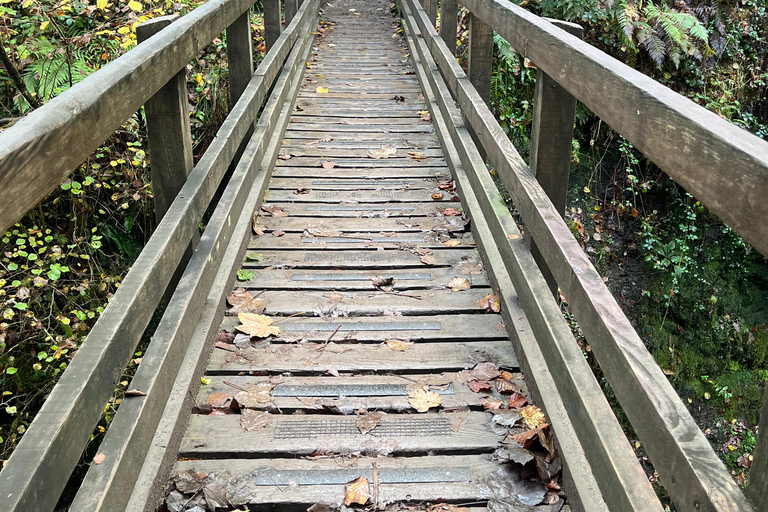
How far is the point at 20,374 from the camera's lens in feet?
16.0

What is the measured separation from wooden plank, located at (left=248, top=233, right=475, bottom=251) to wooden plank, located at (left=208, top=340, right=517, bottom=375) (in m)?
1.14

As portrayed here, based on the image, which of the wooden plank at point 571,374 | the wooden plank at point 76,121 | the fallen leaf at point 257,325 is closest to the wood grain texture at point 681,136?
the wooden plank at point 571,374

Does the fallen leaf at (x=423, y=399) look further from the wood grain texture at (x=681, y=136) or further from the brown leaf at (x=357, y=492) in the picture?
the wood grain texture at (x=681, y=136)

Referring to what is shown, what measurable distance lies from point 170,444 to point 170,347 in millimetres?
350

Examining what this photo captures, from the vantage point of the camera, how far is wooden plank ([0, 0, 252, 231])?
4.40ft

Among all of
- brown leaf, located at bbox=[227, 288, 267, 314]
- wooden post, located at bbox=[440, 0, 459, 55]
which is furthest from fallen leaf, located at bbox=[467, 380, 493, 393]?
wooden post, located at bbox=[440, 0, 459, 55]

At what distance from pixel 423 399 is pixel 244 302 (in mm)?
1179

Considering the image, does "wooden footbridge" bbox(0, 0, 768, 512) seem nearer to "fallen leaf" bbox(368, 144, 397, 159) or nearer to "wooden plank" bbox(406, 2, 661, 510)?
"wooden plank" bbox(406, 2, 661, 510)

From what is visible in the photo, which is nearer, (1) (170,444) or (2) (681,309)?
(1) (170,444)

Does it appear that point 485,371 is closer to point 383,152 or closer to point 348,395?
point 348,395

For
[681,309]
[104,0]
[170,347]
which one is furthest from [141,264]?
[681,309]

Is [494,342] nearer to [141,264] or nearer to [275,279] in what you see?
A: [275,279]

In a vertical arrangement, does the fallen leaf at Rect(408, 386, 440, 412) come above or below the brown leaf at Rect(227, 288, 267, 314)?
below

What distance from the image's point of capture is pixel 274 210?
4.62m
